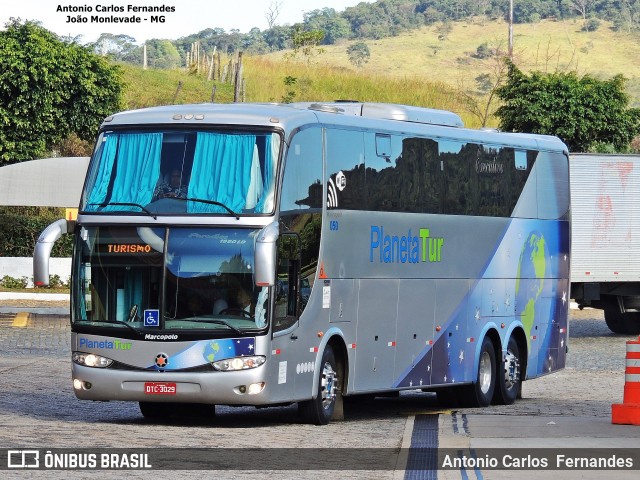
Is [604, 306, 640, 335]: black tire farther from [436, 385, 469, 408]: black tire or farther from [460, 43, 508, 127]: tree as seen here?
[460, 43, 508, 127]: tree

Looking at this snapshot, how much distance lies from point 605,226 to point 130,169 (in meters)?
17.9

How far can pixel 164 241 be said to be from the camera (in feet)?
51.8

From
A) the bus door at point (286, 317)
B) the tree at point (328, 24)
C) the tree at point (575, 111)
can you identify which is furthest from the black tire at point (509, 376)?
the tree at point (328, 24)

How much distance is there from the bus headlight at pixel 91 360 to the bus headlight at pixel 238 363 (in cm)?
122

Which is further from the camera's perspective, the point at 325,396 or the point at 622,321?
the point at 622,321

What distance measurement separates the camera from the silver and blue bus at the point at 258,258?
616 inches

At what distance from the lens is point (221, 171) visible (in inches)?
628

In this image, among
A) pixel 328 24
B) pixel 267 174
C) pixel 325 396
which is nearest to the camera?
pixel 267 174

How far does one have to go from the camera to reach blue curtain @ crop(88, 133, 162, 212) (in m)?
16.1

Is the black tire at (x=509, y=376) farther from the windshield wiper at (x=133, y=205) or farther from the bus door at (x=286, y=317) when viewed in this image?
the windshield wiper at (x=133, y=205)

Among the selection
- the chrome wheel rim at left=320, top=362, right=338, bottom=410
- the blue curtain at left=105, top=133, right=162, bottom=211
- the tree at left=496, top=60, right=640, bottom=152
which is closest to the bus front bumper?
the chrome wheel rim at left=320, top=362, right=338, bottom=410

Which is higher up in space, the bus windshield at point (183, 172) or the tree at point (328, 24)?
the tree at point (328, 24)

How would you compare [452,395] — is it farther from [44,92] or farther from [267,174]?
[44,92]

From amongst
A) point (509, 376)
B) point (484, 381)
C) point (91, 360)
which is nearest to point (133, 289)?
point (91, 360)
